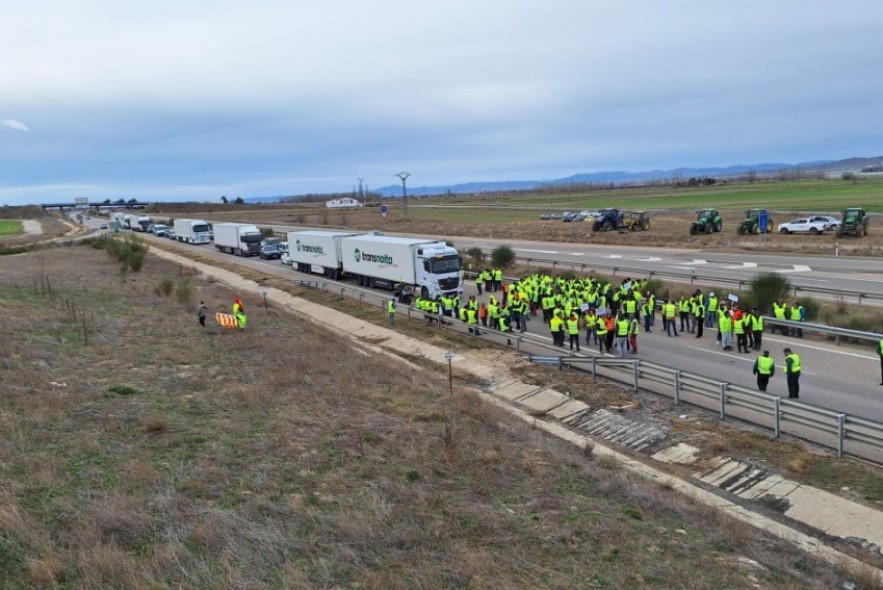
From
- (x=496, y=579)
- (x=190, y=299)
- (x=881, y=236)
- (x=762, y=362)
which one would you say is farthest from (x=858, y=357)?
(x=881, y=236)

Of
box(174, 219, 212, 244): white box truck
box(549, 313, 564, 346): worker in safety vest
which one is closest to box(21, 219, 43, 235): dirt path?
box(174, 219, 212, 244): white box truck

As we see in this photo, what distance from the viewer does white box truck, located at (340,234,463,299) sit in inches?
1307

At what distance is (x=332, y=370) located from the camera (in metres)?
17.3

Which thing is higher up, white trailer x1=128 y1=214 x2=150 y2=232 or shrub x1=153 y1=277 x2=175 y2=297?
white trailer x1=128 y1=214 x2=150 y2=232

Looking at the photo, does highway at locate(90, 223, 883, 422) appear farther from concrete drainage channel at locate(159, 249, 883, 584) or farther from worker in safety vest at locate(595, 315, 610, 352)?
concrete drainage channel at locate(159, 249, 883, 584)

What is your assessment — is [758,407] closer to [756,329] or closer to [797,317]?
[756,329]

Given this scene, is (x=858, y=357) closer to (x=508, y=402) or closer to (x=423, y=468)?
(x=508, y=402)

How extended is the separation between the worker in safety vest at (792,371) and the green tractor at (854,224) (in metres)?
35.3

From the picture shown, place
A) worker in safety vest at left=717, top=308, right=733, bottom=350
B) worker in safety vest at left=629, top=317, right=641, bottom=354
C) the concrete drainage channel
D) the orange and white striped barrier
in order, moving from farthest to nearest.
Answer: the orange and white striped barrier < worker in safety vest at left=629, top=317, right=641, bottom=354 < worker in safety vest at left=717, top=308, right=733, bottom=350 < the concrete drainage channel

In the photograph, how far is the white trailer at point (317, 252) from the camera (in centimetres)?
4259

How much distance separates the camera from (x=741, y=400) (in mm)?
14609

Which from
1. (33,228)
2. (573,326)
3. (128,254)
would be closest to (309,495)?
(573,326)

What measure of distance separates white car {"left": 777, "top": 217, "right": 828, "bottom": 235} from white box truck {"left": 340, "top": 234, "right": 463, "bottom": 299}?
29.5 meters

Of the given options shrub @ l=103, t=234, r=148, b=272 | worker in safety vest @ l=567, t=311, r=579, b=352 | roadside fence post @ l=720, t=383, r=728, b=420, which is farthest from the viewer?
shrub @ l=103, t=234, r=148, b=272
